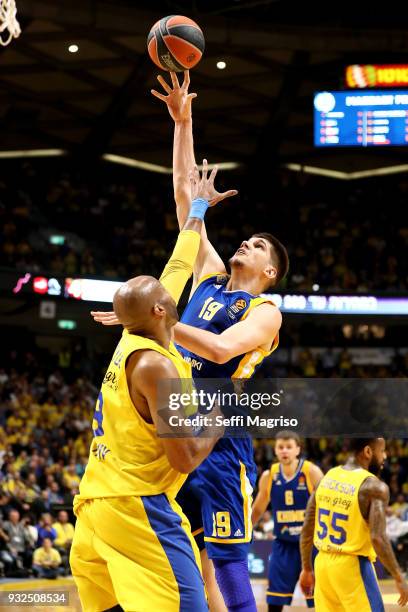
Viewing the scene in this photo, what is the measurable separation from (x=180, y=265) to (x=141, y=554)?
127 cm

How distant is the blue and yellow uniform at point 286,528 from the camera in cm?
852

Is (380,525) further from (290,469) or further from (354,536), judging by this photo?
(290,469)

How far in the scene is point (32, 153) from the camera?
84.5 ft

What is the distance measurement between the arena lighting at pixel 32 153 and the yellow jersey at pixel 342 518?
68.4 ft

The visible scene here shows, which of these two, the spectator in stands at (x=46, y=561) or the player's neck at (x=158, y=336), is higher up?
the player's neck at (x=158, y=336)

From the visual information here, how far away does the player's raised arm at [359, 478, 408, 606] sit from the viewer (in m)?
5.57

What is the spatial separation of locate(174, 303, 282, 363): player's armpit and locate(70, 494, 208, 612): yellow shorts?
0.78 m

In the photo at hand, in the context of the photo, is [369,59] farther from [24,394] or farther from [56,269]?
[24,394]

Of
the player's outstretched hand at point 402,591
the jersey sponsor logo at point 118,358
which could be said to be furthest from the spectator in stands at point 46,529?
the jersey sponsor logo at point 118,358

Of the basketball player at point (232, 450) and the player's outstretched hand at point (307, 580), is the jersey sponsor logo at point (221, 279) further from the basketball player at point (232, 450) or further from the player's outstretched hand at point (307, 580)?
the player's outstretched hand at point (307, 580)

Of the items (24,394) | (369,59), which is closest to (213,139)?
(369,59)

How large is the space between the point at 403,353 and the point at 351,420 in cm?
2173

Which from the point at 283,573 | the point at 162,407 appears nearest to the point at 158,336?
the point at 162,407

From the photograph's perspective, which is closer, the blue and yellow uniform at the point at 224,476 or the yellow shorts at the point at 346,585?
the blue and yellow uniform at the point at 224,476
